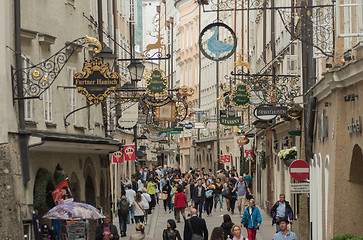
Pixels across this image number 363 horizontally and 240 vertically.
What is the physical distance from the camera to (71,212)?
750 inches

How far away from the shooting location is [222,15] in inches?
2913

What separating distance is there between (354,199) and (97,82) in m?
6.99

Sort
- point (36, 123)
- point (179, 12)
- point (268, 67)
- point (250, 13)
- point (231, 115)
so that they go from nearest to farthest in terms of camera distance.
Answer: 1. point (36, 123)
2. point (268, 67)
3. point (231, 115)
4. point (250, 13)
5. point (179, 12)

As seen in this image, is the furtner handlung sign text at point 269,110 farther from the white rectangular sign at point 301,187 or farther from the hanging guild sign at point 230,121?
the hanging guild sign at point 230,121

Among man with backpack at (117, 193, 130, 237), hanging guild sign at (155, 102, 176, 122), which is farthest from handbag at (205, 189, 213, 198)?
man with backpack at (117, 193, 130, 237)

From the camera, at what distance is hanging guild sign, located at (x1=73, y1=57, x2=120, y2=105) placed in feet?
71.3

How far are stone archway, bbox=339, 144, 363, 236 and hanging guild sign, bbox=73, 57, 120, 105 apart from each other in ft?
20.7

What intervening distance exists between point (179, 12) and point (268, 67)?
61.5 meters

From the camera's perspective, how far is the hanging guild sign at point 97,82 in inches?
855

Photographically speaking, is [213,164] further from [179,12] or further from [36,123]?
[36,123]

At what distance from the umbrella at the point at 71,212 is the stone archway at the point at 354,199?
5088mm

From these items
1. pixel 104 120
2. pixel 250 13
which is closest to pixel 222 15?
pixel 250 13

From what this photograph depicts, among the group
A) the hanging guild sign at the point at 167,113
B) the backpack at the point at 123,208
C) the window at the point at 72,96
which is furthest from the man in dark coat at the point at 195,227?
the hanging guild sign at the point at 167,113

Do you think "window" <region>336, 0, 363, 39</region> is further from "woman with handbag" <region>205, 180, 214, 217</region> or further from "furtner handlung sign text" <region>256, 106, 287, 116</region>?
"woman with handbag" <region>205, 180, 214, 217</region>
